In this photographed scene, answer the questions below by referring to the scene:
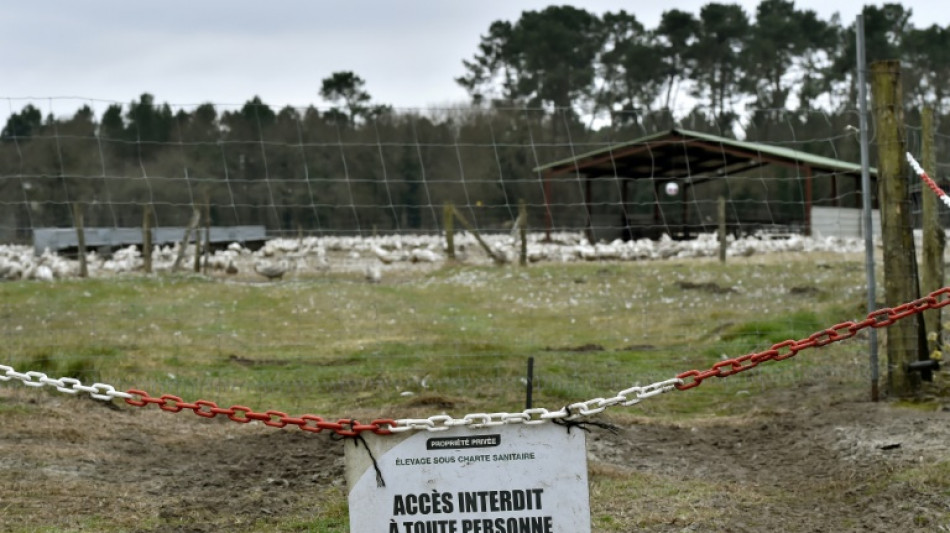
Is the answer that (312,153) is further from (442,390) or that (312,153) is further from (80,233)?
(80,233)

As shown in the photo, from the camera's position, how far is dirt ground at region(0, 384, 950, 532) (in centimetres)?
606

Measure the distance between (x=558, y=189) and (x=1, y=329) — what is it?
23.1 metres

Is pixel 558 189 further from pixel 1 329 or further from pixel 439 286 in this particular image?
pixel 1 329

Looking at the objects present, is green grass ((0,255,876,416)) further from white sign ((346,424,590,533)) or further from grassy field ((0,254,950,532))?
white sign ((346,424,590,533))

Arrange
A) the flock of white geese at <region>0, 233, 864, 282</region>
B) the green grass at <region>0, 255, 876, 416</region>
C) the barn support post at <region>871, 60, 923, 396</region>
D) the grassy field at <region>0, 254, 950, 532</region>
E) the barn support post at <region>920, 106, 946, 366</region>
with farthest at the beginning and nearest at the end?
the flock of white geese at <region>0, 233, 864, 282</region> → the green grass at <region>0, 255, 876, 416</region> → the barn support post at <region>920, 106, 946, 366</region> → the barn support post at <region>871, 60, 923, 396</region> → the grassy field at <region>0, 254, 950, 532</region>

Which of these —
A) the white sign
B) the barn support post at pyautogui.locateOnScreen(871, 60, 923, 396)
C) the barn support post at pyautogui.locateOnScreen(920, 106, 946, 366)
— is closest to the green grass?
the barn support post at pyautogui.locateOnScreen(871, 60, 923, 396)

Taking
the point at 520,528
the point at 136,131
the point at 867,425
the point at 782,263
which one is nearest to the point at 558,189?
the point at 782,263

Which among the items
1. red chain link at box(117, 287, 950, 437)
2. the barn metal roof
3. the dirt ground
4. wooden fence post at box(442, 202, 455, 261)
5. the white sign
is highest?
the barn metal roof

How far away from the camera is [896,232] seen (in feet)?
28.8

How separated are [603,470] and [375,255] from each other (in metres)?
22.1

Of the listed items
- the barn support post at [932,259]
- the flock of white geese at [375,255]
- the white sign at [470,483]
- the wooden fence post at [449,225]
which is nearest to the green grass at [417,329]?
the wooden fence post at [449,225]

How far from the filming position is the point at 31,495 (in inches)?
256

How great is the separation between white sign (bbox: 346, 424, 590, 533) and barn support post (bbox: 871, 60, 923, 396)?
519 centimetres

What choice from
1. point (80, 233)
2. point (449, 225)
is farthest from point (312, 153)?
point (449, 225)
